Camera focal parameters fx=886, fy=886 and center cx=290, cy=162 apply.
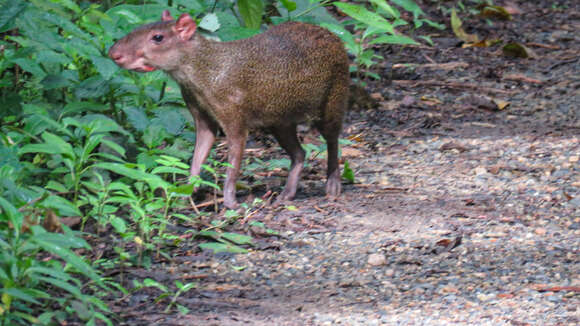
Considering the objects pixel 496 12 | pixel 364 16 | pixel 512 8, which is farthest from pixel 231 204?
pixel 512 8

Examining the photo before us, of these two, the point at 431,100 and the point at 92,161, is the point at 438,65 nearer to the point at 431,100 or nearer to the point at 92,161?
the point at 431,100

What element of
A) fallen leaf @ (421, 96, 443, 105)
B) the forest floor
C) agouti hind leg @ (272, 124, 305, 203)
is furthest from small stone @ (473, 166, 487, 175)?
fallen leaf @ (421, 96, 443, 105)

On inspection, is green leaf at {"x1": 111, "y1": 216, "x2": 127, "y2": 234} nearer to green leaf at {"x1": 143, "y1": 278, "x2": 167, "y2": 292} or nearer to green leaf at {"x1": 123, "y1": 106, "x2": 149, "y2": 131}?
green leaf at {"x1": 143, "y1": 278, "x2": 167, "y2": 292}

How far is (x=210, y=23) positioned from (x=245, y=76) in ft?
1.66

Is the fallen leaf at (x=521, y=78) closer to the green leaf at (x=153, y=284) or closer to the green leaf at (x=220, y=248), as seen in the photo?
the green leaf at (x=220, y=248)

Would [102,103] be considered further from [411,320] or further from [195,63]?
[411,320]

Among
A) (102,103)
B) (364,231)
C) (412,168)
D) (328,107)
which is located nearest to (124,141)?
(102,103)

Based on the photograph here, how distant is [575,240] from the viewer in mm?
4727

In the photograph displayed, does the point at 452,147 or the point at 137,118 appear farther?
the point at 452,147

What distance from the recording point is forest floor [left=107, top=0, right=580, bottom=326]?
3883 mm

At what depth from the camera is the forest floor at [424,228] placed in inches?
153

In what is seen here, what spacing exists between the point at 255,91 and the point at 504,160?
6.49ft

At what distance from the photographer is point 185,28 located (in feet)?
17.1

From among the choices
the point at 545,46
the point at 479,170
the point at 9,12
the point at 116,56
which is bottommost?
the point at 545,46
